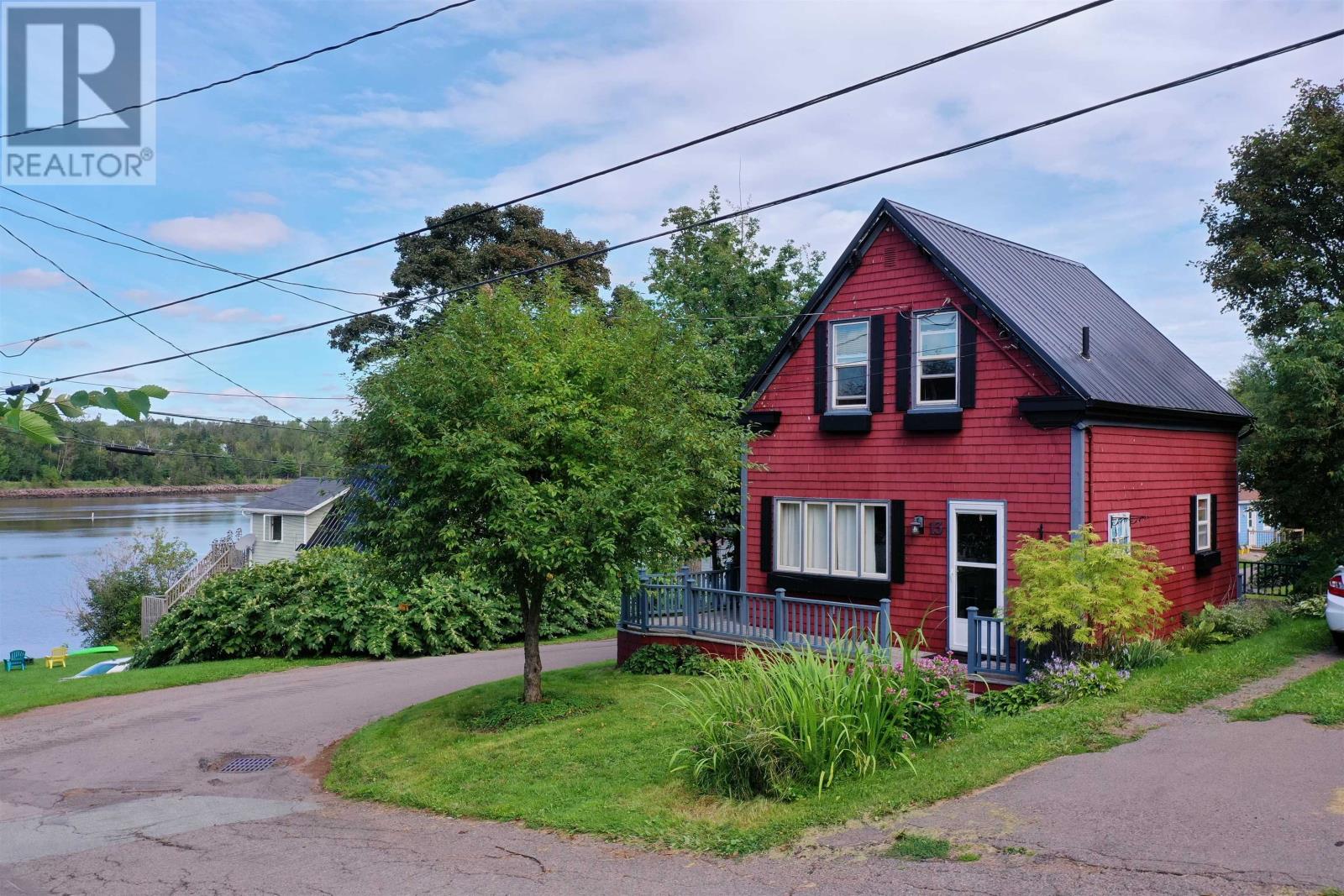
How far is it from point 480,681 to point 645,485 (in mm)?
7967

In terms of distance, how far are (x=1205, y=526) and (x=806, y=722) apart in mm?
12136

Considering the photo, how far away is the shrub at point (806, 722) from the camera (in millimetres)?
8477

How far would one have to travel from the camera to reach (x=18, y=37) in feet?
26.7

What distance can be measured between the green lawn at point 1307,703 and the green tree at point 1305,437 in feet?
23.0

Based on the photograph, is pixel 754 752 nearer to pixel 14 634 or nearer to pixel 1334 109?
pixel 1334 109

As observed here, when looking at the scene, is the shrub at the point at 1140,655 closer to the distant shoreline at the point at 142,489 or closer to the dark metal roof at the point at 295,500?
the dark metal roof at the point at 295,500

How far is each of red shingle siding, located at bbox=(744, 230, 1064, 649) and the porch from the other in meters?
0.98

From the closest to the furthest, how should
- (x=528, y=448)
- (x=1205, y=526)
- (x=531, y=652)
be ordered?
(x=528, y=448)
(x=531, y=652)
(x=1205, y=526)

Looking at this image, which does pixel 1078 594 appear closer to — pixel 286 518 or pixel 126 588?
pixel 126 588

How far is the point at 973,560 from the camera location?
14578 mm

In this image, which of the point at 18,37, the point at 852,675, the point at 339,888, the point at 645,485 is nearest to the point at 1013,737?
the point at 852,675

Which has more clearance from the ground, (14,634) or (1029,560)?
(1029,560)

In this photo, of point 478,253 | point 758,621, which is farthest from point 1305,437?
point 478,253

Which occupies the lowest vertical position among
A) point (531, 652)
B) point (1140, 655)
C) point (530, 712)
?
point (530, 712)
